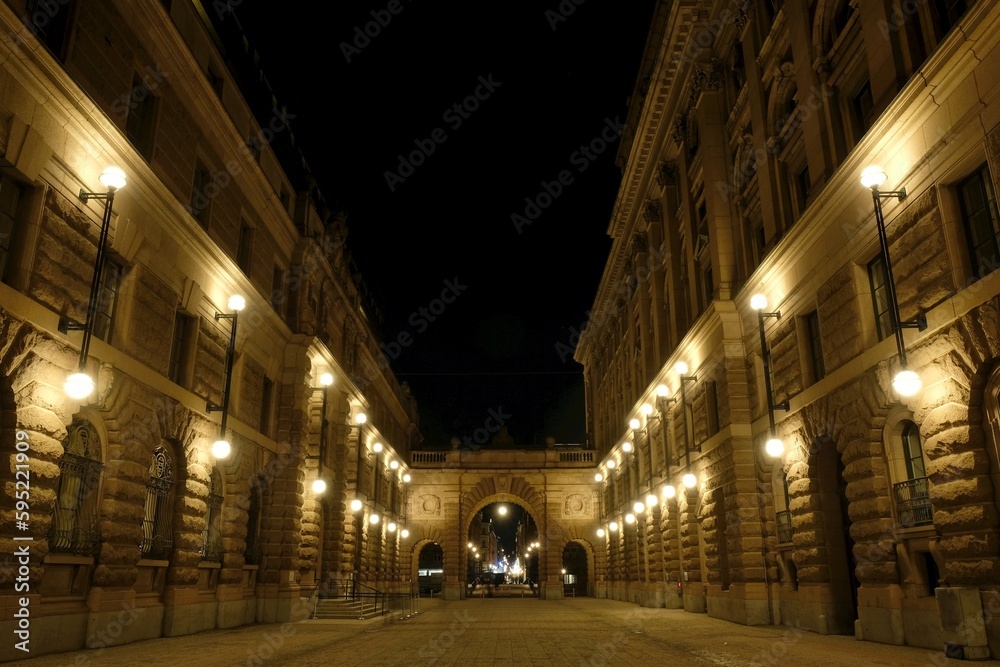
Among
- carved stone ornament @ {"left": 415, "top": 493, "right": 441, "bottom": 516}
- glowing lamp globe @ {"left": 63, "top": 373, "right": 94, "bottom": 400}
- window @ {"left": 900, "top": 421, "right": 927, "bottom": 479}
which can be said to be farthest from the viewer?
carved stone ornament @ {"left": 415, "top": 493, "right": 441, "bottom": 516}

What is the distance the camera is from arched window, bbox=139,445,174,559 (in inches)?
663

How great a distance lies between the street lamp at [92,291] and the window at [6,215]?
1.27m

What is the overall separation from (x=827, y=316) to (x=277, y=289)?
17729 mm

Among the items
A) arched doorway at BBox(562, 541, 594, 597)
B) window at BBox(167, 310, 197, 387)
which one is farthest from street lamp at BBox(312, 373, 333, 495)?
arched doorway at BBox(562, 541, 594, 597)

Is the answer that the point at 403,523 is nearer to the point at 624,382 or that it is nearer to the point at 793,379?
the point at 624,382

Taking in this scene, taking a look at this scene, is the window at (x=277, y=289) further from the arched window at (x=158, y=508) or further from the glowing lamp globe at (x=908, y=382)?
the glowing lamp globe at (x=908, y=382)

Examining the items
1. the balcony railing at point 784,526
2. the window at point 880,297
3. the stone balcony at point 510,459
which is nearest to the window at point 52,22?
the window at point 880,297

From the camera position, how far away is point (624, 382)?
142 ft

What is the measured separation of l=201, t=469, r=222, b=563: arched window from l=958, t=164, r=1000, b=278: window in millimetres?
17754

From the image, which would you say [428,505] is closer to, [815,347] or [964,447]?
[815,347]

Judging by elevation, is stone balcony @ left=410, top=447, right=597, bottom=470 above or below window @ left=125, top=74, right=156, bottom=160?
below

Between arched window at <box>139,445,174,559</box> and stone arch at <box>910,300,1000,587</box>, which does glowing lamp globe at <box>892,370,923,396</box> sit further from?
arched window at <box>139,445,174,559</box>

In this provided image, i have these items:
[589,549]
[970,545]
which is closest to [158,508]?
[970,545]

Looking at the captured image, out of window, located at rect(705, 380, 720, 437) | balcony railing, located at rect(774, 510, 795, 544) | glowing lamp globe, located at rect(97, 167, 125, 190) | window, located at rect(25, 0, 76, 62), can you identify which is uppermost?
window, located at rect(25, 0, 76, 62)
